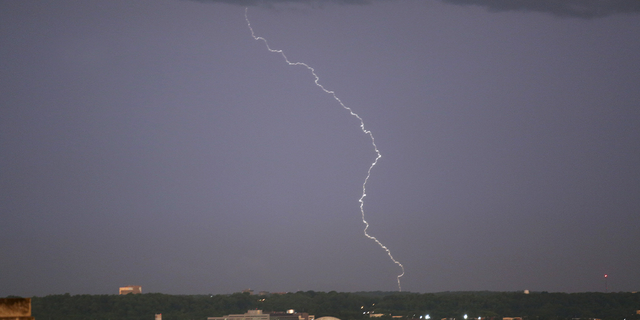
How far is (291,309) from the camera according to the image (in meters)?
173

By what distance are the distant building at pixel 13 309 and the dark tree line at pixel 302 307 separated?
151221 mm

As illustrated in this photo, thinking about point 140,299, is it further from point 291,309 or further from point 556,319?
point 556,319

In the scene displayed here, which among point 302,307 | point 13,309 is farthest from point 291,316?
point 13,309

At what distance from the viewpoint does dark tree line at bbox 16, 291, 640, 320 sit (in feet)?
568

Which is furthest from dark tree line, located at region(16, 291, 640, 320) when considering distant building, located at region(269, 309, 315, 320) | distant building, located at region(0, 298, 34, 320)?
distant building, located at region(0, 298, 34, 320)

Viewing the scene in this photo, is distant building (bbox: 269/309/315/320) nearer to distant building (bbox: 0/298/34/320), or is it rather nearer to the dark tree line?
the dark tree line

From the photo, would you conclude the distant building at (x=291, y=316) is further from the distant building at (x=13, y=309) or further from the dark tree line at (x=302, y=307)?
the distant building at (x=13, y=309)

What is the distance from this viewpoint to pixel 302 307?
581 feet

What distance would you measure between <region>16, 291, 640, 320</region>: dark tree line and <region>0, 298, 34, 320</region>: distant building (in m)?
151

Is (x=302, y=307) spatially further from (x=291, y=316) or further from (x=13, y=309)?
(x=13, y=309)

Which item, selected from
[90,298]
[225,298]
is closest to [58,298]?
[90,298]

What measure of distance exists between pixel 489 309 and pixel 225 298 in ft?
188

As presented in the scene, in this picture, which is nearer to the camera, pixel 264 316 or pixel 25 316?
pixel 25 316

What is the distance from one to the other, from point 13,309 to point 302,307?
16277 centimetres
